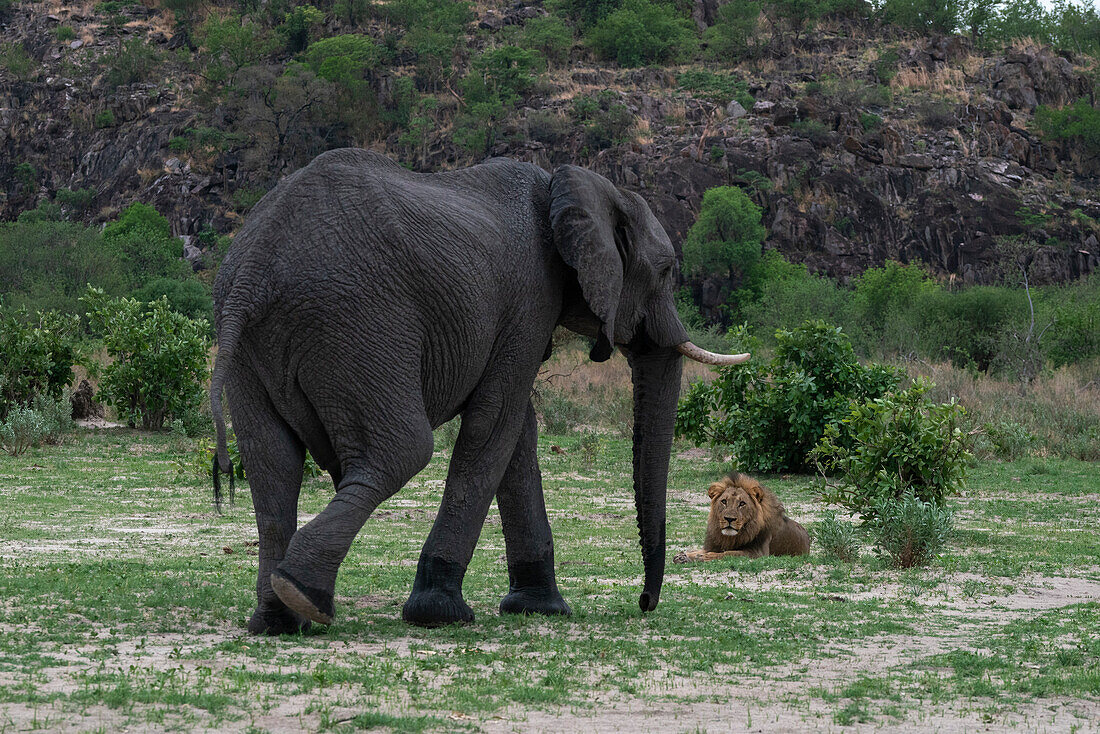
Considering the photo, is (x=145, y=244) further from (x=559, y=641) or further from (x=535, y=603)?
(x=559, y=641)

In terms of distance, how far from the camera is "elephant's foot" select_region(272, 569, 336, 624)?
5.56m

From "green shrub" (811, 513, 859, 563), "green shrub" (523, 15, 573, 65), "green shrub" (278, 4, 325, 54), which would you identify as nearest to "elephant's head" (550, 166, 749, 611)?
"green shrub" (811, 513, 859, 563)

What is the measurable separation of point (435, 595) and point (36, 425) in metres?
12.9

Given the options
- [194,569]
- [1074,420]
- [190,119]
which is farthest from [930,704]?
[190,119]

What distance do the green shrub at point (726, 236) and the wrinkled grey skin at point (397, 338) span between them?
146ft

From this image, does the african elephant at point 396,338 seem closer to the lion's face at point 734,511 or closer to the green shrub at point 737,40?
the lion's face at point 734,511

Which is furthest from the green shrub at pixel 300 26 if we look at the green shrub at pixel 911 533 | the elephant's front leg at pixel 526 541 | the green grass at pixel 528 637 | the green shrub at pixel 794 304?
the elephant's front leg at pixel 526 541

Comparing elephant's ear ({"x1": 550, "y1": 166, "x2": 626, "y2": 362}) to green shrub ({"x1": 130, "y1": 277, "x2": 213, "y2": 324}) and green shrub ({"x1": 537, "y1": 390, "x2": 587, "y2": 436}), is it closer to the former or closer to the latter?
green shrub ({"x1": 537, "y1": 390, "x2": 587, "y2": 436})

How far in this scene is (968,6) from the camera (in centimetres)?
6675

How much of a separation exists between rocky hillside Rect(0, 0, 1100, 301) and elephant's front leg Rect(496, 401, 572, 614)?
46.1 meters

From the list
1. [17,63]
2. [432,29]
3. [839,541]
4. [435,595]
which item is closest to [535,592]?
[435,595]

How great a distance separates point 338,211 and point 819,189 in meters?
50.5

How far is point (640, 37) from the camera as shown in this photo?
6656 cm

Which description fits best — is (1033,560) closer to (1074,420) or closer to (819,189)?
(1074,420)
